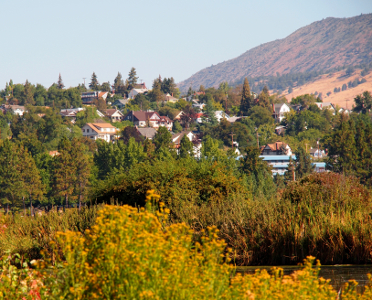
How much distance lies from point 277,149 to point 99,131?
144 feet

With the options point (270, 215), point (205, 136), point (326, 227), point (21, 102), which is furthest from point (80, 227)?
point (21, 102)

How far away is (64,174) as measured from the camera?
72.4m

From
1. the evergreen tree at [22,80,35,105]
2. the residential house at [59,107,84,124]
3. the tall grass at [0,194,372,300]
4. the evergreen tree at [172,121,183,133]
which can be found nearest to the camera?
the tall grass at [0,194,372,300]

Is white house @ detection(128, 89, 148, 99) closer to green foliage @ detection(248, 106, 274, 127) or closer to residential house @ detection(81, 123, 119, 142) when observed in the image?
residential house @ detection(81, 123, 119, 142)

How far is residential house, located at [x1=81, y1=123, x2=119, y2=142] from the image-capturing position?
116 metres

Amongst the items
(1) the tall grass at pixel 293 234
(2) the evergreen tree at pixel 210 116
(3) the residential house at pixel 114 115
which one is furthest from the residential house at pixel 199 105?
(1) the tall grass at pixel 293 234

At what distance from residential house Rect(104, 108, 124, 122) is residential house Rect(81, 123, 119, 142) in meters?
14.7

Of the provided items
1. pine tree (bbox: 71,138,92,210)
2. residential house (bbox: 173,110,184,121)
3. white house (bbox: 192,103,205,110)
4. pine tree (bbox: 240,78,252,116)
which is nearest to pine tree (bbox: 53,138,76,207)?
pine tree (bbox: 71,138,92,210)

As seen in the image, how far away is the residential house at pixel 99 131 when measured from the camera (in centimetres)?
11650

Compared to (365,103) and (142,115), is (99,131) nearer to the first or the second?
(142,115)

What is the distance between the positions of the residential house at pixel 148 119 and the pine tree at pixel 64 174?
5536 cm

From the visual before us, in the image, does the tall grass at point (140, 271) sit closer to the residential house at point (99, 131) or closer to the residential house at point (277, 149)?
the residential house at point (277, 149)

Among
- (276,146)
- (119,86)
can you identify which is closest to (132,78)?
(119,86)

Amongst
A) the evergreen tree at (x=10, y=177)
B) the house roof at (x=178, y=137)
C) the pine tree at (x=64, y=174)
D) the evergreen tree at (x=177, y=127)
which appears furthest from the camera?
the evergreen tree at (x=177, y=127)
